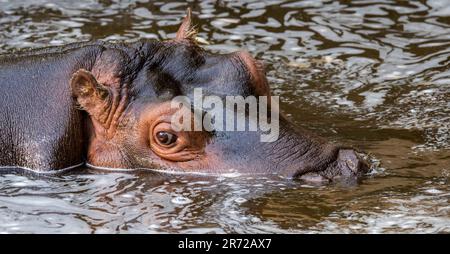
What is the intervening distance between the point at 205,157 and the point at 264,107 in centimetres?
63

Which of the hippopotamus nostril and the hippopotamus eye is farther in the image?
the hippopotamus eye

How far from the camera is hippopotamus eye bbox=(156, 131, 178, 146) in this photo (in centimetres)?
766

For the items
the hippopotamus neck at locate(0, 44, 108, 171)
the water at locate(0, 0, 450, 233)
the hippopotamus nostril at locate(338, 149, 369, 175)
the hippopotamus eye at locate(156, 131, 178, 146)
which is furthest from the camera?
the hippopotamus neck at locate(0, 44, 108, 171)

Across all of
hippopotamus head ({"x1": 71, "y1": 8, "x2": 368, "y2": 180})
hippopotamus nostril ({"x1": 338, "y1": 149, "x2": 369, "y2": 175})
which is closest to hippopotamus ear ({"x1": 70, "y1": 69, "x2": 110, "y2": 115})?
hippopotamus head ({"x1": 71, "y1": 8, "x2": 368, "y2": 180})

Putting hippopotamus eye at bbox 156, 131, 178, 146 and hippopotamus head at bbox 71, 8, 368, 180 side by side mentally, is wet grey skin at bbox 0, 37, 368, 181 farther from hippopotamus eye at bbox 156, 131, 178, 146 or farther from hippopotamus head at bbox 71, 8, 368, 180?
hippopotamus eye at bbox 156, 131, 178, 146

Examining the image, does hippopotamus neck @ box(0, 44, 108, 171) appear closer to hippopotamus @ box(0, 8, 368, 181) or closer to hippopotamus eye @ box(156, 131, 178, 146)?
hippopotamus @ box(0, 8, 368, 181)

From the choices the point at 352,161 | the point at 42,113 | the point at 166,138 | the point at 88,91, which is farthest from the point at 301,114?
the point at 42,113

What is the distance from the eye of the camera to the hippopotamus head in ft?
24.9

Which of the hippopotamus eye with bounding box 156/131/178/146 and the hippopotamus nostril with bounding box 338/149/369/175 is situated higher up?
the hippopotamus eye with bounding box 156/131/178/146

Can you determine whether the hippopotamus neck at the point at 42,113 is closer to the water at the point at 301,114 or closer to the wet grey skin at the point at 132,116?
the wet grey skin at the point at 132,116

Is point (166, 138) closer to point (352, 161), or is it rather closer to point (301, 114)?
point (352, 161)

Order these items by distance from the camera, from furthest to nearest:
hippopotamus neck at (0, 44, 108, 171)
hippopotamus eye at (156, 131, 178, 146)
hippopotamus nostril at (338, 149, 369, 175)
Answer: hippopotamus neck at (0, 44, 108, 171), hippopotamus eye at (156, 131, 178, 146), hippopotamus nostril at (338, 149, 369, 175)

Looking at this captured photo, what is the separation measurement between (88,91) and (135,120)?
43 cm
